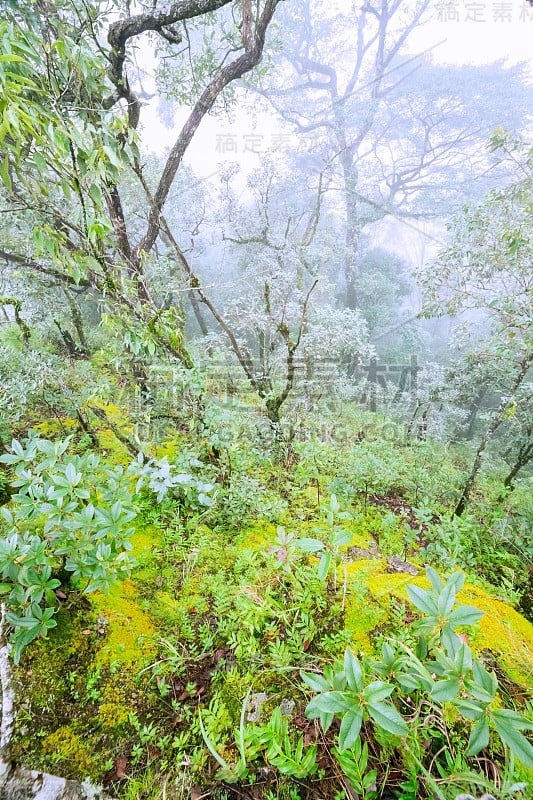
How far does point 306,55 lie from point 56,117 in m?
19.1

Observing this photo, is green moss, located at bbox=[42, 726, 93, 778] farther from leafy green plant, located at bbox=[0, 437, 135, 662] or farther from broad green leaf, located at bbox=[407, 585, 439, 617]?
broad green leaf, located at bbox=[407, 585, 439, 617]

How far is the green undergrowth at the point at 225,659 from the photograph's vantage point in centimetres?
116

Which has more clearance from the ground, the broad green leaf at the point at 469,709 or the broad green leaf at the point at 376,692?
the broad green leaf at the point at 469,709

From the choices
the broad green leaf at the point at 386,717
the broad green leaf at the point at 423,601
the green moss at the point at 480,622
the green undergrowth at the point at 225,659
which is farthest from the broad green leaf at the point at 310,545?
the green moss at the point at 480,622

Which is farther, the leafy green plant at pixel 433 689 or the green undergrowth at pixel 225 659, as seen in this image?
the green undergrowth at pixel 225 659

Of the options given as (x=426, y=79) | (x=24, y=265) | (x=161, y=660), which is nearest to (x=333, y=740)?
(x=161, y=660)

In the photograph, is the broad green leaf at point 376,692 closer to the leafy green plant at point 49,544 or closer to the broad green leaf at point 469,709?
the broad green leaf at point 469,709

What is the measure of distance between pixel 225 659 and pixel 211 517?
1078 mm

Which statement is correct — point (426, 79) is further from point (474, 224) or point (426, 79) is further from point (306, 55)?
point (474, 224)

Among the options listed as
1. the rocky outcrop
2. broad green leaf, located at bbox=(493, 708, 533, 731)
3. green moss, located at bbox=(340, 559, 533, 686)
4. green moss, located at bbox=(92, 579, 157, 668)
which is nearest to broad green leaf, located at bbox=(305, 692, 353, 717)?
broad green leaf, located at bbox=(493, 708, 533, 731)

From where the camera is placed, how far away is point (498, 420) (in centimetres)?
354

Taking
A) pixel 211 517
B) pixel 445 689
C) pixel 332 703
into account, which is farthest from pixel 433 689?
pixel 211 517

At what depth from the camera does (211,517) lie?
2615 mm

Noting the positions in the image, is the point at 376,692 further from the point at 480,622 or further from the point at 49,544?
the point at 49,544
